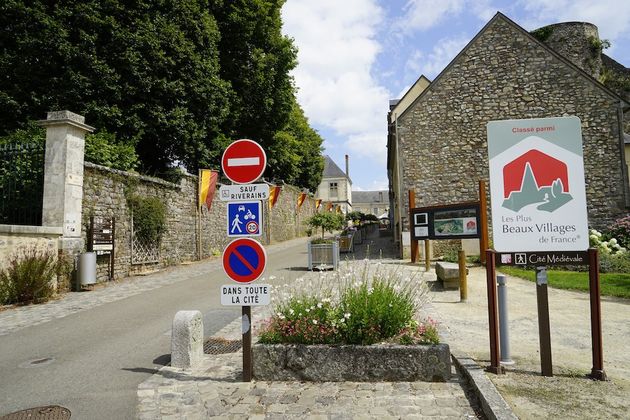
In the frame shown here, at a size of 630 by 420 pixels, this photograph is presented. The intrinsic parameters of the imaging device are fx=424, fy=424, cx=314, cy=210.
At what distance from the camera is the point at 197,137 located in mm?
18531

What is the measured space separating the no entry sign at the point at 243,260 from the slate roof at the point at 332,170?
69.1 meters

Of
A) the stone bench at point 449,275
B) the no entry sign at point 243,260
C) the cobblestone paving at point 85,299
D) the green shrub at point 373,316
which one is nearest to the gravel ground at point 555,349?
the stone bench at point 449,275

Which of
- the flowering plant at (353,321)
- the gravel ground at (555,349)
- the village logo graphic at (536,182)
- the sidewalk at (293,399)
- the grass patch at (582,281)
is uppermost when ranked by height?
the village logo graphic at (536,182)

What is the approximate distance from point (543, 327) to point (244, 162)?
3.64 m

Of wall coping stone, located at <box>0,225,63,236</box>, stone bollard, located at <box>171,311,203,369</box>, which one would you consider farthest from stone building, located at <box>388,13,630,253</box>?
stone bollard, located at <box>171,311,203,369</box>

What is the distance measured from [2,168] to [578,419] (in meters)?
13.1

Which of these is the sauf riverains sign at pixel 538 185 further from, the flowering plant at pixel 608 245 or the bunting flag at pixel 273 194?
the bunting flag at pixel 273 194

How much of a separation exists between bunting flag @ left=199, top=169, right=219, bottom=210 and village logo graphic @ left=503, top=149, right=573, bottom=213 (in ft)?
50.9

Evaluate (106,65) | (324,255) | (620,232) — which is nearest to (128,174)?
(106,65)

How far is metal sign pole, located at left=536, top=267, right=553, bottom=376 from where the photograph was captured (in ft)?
A: 14.1

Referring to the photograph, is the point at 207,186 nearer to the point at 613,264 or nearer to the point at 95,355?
the point at 95,355

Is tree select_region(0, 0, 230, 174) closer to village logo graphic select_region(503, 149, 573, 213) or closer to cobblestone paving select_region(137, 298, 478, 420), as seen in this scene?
cobblestone paving select_region(137, 298, 478, 420)

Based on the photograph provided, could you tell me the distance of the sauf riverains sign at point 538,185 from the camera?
4449 mm

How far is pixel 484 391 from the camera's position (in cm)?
380
